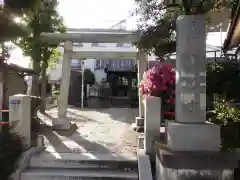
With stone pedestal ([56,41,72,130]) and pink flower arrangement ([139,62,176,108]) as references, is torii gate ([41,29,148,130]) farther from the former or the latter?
pink flower arrangement ([139,62,176,108])

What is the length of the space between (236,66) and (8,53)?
29.4 ft

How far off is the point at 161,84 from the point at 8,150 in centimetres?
338

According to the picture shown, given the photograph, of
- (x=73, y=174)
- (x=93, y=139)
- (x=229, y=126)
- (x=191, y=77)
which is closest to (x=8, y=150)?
(x=73, y=174)

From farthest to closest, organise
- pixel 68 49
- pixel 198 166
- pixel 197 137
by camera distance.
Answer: pixel 68 49, pixel 197 137, pixel 198 166

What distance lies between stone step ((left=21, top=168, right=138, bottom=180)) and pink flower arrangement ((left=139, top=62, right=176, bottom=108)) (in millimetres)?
→ 1868

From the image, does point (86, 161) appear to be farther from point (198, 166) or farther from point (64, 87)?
point (64, 87)

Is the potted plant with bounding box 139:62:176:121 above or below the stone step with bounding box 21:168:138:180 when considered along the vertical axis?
above

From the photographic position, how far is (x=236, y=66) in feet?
42.7

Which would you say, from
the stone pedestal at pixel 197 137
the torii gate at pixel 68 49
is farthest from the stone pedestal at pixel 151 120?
the torii gate at pixel 68 49

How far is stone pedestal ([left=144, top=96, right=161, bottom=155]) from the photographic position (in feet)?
19.7

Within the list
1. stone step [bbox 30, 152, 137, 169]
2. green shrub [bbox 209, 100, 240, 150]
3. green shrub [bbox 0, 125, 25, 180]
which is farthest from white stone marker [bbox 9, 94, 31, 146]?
green shrub [bbox 209, 100, 240, 150]

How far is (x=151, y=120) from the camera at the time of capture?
19.9 feet

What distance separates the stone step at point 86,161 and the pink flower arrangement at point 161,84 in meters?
1.46

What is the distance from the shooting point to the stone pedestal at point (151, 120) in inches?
237
